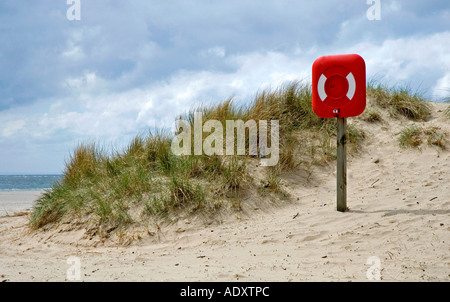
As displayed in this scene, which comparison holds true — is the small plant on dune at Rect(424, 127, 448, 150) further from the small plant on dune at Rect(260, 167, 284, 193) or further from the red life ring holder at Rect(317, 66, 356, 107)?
the small plant on dune at Rect(260, 167, 284, 193)

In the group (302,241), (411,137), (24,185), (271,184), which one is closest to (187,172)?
(271,184)

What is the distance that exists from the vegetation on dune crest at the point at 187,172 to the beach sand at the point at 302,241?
0.99 feet

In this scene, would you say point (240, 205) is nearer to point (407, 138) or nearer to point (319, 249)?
point (319, 249)

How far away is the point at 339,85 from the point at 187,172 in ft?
9.23

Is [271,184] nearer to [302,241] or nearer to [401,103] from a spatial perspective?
[302,241]

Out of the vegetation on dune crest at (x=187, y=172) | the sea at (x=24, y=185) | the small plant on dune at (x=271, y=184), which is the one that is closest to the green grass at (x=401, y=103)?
the vegetation on dune crest at (x=187, y=172)

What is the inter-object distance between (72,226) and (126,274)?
2.84m

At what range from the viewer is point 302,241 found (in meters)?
4.77

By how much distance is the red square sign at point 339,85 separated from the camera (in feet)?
17.7

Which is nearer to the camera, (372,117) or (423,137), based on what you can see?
(423,137)

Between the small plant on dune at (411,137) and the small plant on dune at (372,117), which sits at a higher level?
the small plant on dune at (372,117)

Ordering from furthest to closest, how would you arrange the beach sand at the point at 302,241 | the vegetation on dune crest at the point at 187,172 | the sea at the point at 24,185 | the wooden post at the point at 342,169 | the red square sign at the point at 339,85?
1. the sea at the point at 24,185
2. the vegetation on dune crest at the point at 187,172
3. the wooden post at the point at 342,169
4. the red square sign at the point at 339,85
5. the beach sand at the point at 302,241

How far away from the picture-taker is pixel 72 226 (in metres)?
6.34

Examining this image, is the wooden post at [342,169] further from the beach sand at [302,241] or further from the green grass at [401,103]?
the green grass at [401,103]
